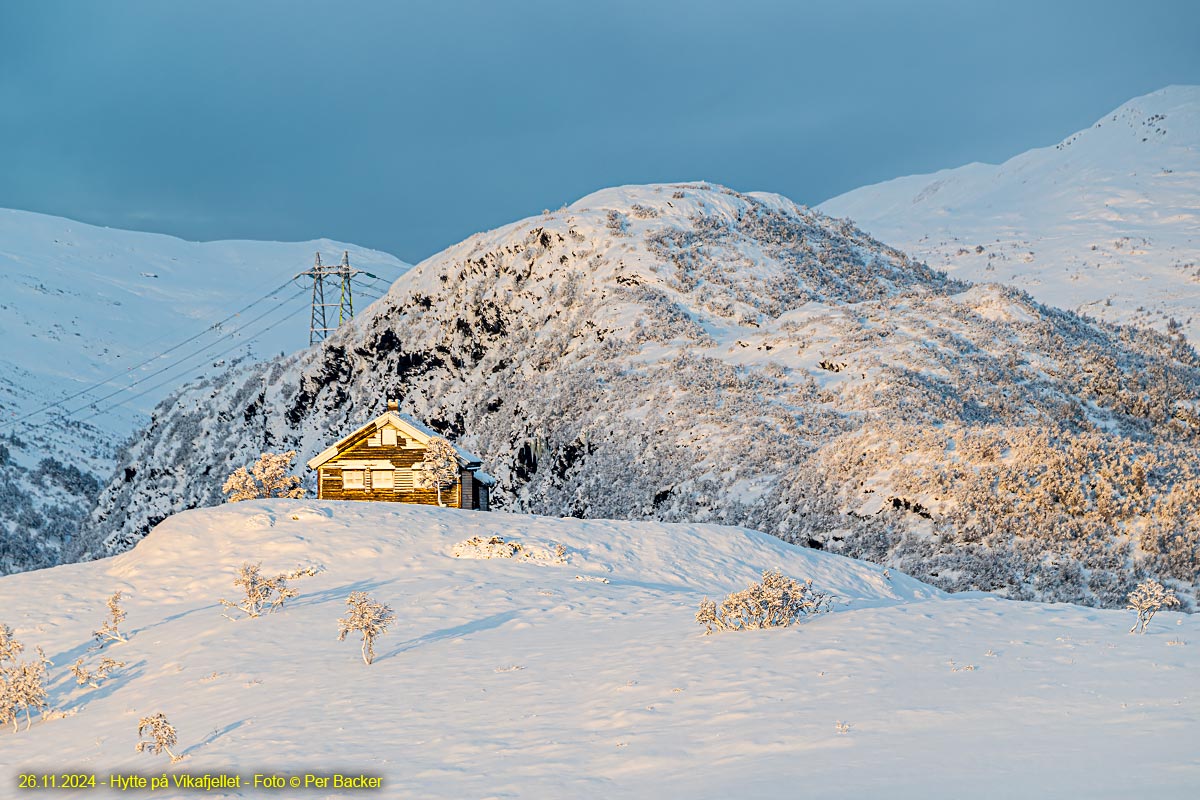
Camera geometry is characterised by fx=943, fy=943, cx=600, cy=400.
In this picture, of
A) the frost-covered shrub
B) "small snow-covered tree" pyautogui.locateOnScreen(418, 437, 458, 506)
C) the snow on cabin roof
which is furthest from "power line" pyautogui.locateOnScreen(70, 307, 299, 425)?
"small snow-covered tree" pyautogui.locateOnScreen(418, 437, 458, 506)

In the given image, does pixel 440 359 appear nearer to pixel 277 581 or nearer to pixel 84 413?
pixel 277 581

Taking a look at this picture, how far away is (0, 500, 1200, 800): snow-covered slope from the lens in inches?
388

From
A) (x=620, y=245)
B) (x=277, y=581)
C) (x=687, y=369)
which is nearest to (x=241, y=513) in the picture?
(x=277, y=581)

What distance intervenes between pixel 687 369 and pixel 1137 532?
80.5 ft

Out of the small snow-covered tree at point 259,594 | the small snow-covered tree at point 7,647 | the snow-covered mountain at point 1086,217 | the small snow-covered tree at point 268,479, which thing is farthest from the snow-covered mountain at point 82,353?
the snow-covered mountain at point 1086,217

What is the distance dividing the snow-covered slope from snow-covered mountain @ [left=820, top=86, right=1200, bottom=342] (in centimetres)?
5552

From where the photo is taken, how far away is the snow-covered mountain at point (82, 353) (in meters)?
76.4

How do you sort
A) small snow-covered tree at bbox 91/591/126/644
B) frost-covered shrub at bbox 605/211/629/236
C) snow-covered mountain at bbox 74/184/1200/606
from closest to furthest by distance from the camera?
small snow-covered tree at bbox 91/591/126/644 → snow-covered mountain at bbox 74/184/1200/606 → frost-covered shrub at bbox 605/211/629/236

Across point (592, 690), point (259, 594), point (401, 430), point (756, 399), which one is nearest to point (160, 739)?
point (592, 690)

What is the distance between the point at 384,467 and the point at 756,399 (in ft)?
61.8

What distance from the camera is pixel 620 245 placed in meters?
66.7

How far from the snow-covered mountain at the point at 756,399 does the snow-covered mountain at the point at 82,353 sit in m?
6.56

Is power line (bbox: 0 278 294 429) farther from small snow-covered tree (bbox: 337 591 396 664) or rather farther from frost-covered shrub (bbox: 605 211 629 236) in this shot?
small snow-covered tree (bbox: 337 591 396 664)

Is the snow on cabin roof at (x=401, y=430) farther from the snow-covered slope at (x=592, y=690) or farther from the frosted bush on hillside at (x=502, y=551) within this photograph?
the snow-covered slope at (x=592, y=690)
